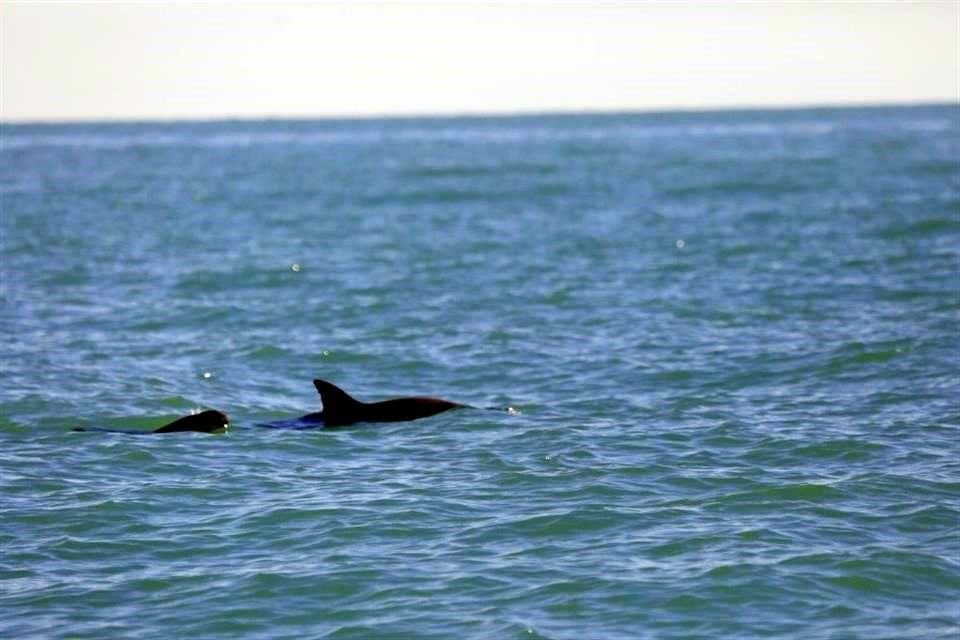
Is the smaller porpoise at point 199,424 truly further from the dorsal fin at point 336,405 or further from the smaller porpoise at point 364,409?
the dorsal fin at point 336,405

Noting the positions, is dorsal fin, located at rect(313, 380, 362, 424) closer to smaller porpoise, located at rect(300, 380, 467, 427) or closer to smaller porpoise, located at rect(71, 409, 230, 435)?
smaller porpoise, located at rect(300, 380, 467, 427)

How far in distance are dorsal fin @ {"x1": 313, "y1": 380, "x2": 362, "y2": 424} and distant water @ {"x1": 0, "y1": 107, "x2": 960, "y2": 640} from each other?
305mm

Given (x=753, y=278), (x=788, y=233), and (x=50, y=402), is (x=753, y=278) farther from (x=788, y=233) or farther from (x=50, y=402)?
(x=50, y=402)

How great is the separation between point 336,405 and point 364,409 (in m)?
0.41

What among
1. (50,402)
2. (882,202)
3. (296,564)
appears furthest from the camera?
(882,202)

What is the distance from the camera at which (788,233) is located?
37.6 metres

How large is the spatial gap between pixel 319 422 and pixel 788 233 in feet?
77.8

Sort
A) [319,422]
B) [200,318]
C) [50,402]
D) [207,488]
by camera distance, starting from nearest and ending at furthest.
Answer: [207,488] < [319,422] < [50,402] < [200,318]

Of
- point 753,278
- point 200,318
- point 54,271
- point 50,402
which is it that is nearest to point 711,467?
point 50,402

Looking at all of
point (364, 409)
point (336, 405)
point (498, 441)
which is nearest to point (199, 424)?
point (336, 405)

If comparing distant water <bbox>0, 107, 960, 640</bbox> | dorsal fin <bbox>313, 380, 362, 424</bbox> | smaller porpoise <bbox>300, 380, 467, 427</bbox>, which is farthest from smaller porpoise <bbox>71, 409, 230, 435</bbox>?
dorsal fin <bbox>313, 380, 362, 424</bbox>

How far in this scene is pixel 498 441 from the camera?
15227mm

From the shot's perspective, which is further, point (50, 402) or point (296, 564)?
point (50, 402)

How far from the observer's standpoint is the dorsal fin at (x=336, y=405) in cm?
1593
